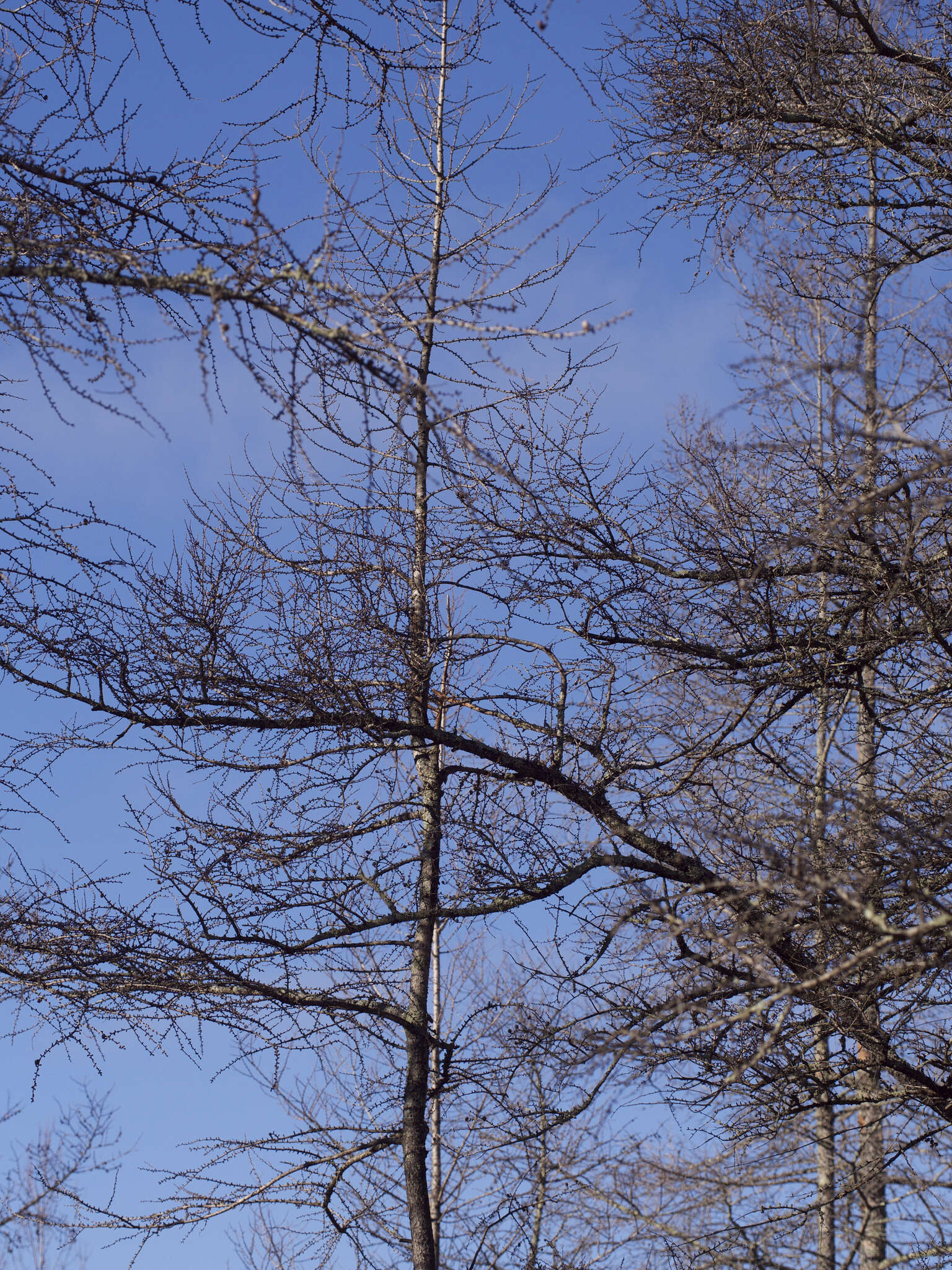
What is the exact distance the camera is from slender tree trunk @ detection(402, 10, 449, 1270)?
612 cm

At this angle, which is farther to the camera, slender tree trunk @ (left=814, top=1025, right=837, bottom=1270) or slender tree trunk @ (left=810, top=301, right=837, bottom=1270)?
slender tree trunk @ (left=814, top=1025, right=837, bottom=1270)

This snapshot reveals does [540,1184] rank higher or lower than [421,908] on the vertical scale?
lower

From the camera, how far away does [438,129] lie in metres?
8.61

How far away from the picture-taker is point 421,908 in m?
6.67

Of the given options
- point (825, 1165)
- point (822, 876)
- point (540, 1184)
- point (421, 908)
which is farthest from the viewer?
point (540, 1184)

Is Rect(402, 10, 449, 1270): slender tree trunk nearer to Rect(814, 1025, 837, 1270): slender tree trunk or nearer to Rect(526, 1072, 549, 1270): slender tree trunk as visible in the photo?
Rect(526, 1072, 549, 1270): slender tree trunk

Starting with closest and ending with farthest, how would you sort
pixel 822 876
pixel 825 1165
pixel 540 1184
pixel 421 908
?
pixel 822 876 < pixel 825 1165 < pixel 421 908 < pixel 540 1184

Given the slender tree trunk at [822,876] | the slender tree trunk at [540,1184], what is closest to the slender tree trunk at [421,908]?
the slender tree trunk at [540,1184]

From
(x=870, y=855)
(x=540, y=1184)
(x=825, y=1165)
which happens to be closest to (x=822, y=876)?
(x=870, y=855)

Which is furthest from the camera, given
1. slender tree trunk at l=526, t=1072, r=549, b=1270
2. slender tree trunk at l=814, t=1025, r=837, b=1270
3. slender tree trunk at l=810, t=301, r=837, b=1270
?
slender tree trunk at l=526, t=1072, r=549, b=1270

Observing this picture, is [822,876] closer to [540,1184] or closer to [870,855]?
[870,855]

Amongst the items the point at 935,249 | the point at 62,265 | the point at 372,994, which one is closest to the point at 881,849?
the point at 372,994

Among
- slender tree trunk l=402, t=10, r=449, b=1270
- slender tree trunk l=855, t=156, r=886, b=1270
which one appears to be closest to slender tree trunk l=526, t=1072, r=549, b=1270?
slender tree trunk l=402, t=10, r=449, b=1270

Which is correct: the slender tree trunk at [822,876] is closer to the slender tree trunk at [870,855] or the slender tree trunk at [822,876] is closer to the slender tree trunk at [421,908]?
the slender tree trunk at [870,855]
